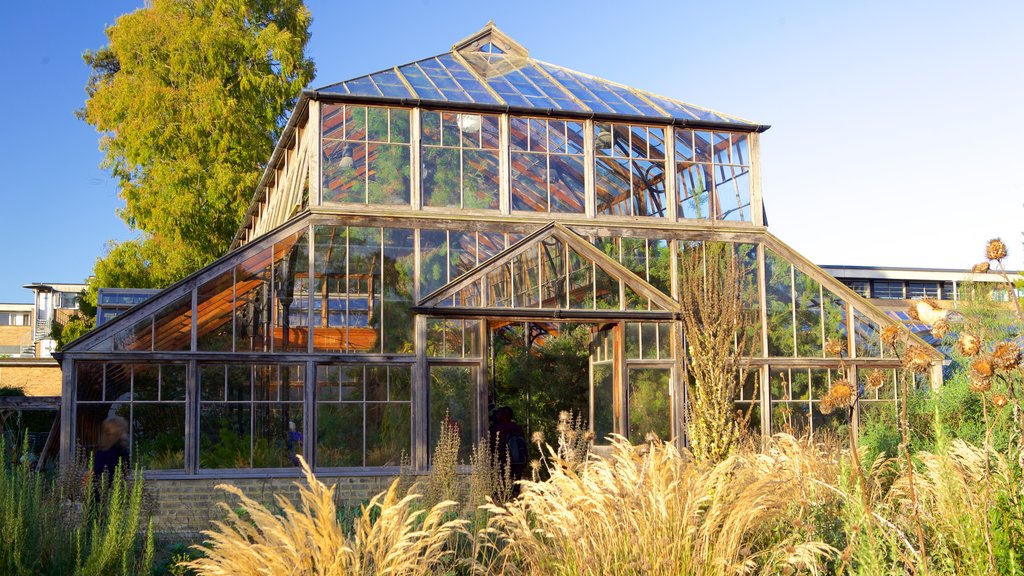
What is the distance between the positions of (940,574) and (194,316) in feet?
33.4

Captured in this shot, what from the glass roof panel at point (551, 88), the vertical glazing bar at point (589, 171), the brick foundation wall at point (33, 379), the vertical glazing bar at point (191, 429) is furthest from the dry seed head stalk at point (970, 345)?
the brick foundation wall at point (33, 379)

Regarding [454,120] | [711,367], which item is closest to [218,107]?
[454,120]

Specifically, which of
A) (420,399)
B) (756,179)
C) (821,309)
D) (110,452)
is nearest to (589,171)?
(756,179)

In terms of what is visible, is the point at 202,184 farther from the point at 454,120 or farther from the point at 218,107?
the point at 454,120

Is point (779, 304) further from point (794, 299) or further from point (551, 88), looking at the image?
point (551, 88)

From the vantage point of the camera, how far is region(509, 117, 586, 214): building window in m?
15.2

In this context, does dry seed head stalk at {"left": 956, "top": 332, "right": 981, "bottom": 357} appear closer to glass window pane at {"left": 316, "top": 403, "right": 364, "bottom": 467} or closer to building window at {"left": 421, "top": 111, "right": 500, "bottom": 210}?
glass window pane at {"left": 316, "top": 403, "right": 364, "bottom": 467}

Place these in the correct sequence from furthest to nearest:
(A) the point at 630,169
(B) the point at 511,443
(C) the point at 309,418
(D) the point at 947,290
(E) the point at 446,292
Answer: (D) the point at 947,290
(A) the point at 630,169
(E) the point at 446,292
(C) the point at 309,418
(B) the point at 511,443

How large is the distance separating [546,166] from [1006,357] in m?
11.2

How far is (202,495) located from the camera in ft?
41.9

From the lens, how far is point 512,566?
5.61 meters

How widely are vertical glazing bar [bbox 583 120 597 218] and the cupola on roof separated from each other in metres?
0.33

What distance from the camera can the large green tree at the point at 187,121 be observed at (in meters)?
25.9

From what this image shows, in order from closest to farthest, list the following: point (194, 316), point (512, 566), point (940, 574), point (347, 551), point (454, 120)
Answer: point (347, 551) → point (940, 574) → point (512, 566) → point (194, 316) → point (454, 120)
